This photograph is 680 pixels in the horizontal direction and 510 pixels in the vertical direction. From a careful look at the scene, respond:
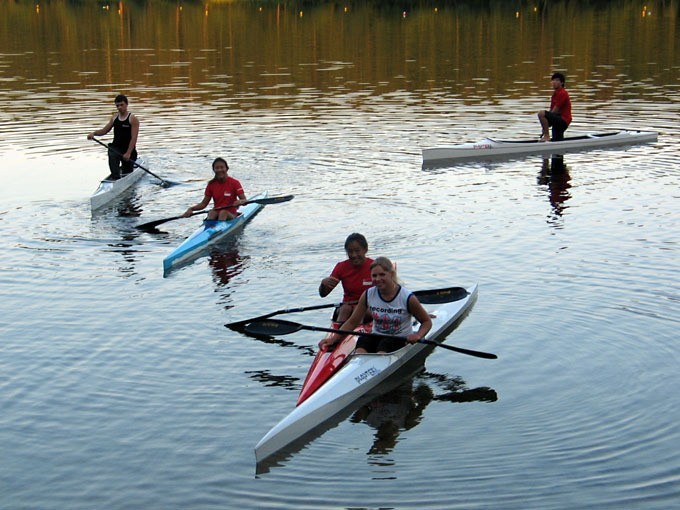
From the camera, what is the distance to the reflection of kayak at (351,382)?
10.3 m

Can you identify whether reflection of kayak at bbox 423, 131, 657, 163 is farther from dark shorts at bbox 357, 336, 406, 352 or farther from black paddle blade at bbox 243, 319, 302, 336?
dark shorts at bbox 357, 336, 406, 352

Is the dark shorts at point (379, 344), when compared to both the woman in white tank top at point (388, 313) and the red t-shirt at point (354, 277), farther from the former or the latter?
the red t-shirt at point (354, 277)

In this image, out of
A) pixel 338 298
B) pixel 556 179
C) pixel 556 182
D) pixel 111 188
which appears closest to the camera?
pixel 338 298

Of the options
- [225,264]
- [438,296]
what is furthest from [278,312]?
[225,264]

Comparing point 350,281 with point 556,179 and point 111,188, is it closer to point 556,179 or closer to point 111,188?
point 111,188

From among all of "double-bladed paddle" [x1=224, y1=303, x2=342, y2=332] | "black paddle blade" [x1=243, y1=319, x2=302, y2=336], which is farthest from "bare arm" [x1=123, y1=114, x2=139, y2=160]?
"black paddle blade" [x1=243, y1=319, x2=302, y2=336]

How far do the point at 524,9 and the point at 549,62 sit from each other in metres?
29.2

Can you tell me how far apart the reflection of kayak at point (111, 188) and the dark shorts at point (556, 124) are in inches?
443

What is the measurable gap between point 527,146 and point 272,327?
51.9ft

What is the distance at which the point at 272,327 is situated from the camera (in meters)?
13.0

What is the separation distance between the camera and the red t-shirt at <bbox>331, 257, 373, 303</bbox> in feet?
42.2

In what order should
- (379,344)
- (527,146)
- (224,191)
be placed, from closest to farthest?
(379,344) → (224,191) → (527,146)

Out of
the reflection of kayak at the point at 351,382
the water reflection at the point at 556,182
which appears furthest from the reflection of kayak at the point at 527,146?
the reflection of kayak at the point at 351,382

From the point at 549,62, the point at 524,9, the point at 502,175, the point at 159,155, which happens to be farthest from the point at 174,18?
the point at 502,175
